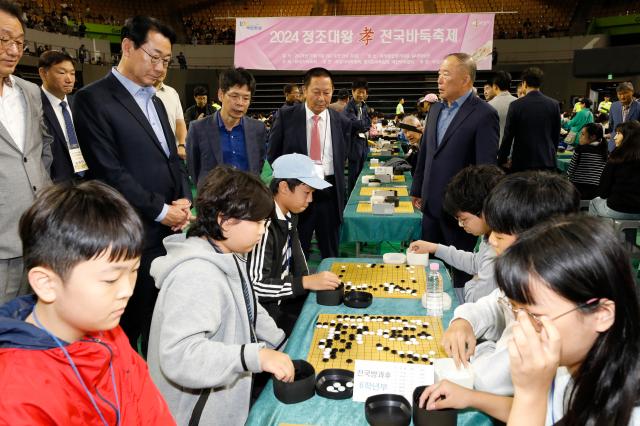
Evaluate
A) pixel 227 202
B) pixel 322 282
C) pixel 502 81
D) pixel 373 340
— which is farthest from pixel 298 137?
pixel 502 81

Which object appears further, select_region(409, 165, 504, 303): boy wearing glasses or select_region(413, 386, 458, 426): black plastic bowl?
select_region(409, 165, 504, 303): boy wearing glasses

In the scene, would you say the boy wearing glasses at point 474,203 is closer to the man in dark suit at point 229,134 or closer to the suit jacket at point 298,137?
the man in dark suit at point 229,134

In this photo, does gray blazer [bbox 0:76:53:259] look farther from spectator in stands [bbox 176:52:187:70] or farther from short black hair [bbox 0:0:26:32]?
spectator in stands [bbox 176:52:187:70]

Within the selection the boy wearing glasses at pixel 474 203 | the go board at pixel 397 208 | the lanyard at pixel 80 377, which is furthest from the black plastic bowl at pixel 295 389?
the go board at pixel 397 208

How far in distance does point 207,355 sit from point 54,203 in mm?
573

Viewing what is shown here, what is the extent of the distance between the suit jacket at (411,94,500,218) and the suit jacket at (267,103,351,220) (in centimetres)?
73

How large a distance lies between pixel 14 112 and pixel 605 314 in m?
2.18

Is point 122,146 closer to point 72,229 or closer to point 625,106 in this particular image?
point 72,229

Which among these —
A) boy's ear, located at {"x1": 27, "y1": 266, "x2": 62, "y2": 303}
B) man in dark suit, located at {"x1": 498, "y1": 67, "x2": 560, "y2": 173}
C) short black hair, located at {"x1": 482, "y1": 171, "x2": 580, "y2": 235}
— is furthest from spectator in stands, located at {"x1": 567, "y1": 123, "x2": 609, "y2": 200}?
boy's ear, located at {"x1": 27, "y1": 266, "x2": 62, "y2": 303}

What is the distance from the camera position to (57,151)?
255 centimetres

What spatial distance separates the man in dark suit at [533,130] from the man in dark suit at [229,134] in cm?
285

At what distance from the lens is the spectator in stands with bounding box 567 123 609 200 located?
5609mm

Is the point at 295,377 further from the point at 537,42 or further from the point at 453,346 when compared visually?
the point at 537,42

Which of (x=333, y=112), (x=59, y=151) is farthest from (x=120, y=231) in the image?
(x=333, y=112)
